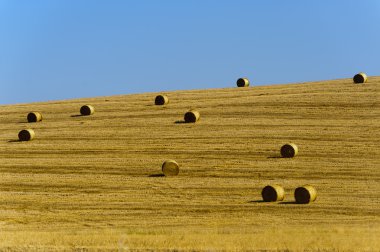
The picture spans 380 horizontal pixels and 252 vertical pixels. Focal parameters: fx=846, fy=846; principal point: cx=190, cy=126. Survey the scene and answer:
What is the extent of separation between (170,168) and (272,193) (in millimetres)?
5437

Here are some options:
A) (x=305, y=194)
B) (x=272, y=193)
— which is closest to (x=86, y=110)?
(x=272, y=193)

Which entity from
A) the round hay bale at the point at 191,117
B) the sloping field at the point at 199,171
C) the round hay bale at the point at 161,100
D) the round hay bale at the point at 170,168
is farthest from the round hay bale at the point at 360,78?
the round hay bale at the point at 170,168

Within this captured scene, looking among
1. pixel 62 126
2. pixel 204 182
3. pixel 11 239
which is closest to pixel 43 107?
pixel 62 126

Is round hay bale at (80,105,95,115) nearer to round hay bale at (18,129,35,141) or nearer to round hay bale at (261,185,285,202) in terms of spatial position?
round hay bale at (18,129,35,141)

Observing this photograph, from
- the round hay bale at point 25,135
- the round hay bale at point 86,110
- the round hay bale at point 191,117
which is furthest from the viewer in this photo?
the round hay bale at point 86,110

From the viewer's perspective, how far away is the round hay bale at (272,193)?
30062 mm

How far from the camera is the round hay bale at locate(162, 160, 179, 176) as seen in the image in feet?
111

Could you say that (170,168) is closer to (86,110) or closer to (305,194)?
(305,194)

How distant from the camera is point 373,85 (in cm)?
4675

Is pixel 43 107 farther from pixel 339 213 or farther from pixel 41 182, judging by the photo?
pixel 339 213

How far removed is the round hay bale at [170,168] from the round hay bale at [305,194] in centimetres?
589

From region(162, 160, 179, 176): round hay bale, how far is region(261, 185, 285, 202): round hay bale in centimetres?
486

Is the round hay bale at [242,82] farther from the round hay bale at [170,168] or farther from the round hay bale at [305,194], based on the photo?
the round hay bale at [305,194]

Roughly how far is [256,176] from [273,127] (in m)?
7.30
